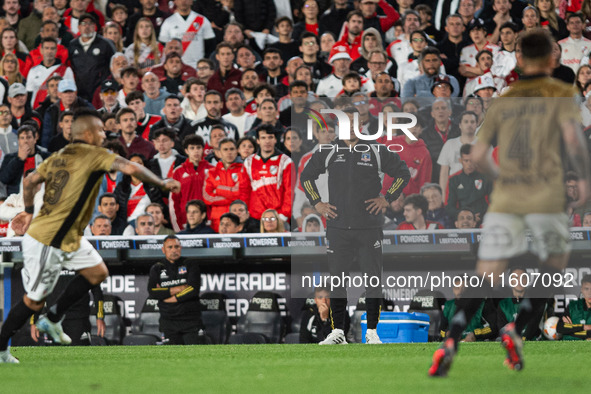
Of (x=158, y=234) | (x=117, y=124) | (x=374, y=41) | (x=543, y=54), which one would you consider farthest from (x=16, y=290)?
(x=543, y=54)

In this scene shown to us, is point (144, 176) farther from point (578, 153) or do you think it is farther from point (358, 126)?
point (358, 126)

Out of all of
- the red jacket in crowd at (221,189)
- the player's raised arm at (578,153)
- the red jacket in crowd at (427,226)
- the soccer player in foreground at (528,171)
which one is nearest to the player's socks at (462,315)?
the soccer player in foreground at (528,171)

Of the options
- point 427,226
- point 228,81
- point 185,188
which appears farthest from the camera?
point 228,81

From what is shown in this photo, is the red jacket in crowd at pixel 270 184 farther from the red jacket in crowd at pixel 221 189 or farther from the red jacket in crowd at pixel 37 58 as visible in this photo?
the red jacket in crowd at pixel 37 58

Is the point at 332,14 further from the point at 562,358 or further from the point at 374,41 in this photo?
the point at 562,358

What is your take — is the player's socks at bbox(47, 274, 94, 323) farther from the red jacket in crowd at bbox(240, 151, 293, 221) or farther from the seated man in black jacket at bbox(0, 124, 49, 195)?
A: the seated man in black jacket at bbox(0, 124, 49, 195)

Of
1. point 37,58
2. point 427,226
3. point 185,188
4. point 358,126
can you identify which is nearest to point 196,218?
point 185,188

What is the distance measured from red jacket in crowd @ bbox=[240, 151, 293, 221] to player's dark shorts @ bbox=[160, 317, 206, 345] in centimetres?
171

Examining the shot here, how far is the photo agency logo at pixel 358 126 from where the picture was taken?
10.7m

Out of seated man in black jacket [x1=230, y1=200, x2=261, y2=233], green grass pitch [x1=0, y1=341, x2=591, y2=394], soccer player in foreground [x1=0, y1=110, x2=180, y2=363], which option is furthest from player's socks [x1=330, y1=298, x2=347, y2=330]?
soccer player in foreground [x1=0, y1=110, x2=180, y2=363]

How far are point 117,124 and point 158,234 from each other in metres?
2.37

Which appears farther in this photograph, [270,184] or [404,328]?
[270,184]

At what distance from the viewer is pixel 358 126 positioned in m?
10.8

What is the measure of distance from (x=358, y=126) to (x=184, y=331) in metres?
3.25
